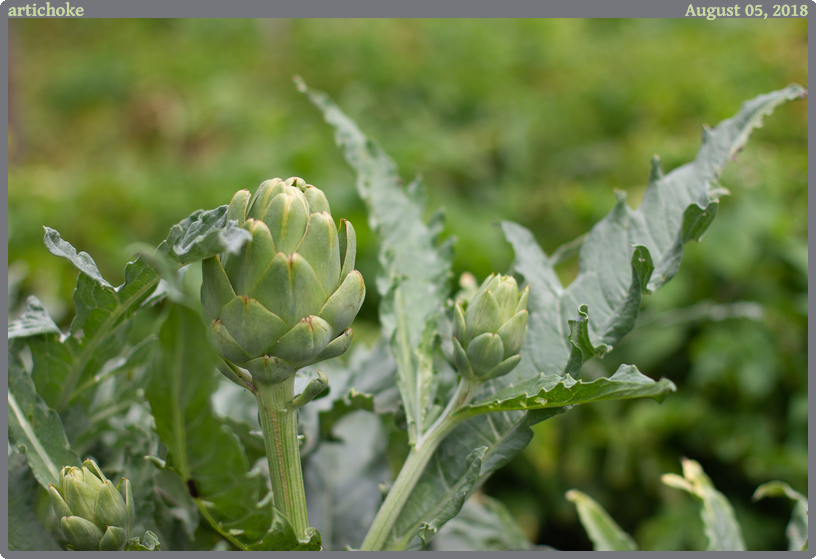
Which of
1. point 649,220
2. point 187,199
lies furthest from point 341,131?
point 187,199

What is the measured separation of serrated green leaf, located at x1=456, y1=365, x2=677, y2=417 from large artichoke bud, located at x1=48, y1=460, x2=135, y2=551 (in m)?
0.20

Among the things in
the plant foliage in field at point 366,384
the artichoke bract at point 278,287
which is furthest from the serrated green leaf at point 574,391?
the artichoke bract at point 278,287

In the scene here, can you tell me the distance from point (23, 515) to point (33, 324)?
0.11 meters

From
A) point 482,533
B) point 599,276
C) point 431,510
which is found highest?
point 599,276

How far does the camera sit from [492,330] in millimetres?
348

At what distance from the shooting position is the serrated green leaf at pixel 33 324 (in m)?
0.37

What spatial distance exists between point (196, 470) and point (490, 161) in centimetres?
172

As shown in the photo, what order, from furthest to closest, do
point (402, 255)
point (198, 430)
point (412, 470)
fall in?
1. point (402, 255)
2. point (412, 470)
3. point (198, 430)

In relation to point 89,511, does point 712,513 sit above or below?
below

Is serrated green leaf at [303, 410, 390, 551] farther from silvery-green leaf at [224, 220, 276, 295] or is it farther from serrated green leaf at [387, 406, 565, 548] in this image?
silvery-green leaf at [224, 220, 276, 295]

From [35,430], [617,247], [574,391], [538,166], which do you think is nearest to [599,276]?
[617,247]

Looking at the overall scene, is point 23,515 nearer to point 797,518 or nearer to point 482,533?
point 482,533

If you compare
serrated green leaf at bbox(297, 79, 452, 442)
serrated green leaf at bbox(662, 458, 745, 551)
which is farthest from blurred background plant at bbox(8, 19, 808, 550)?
serrated green leaf at bbox(662, 458, 745, 551)

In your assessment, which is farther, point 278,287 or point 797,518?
point 797,518
